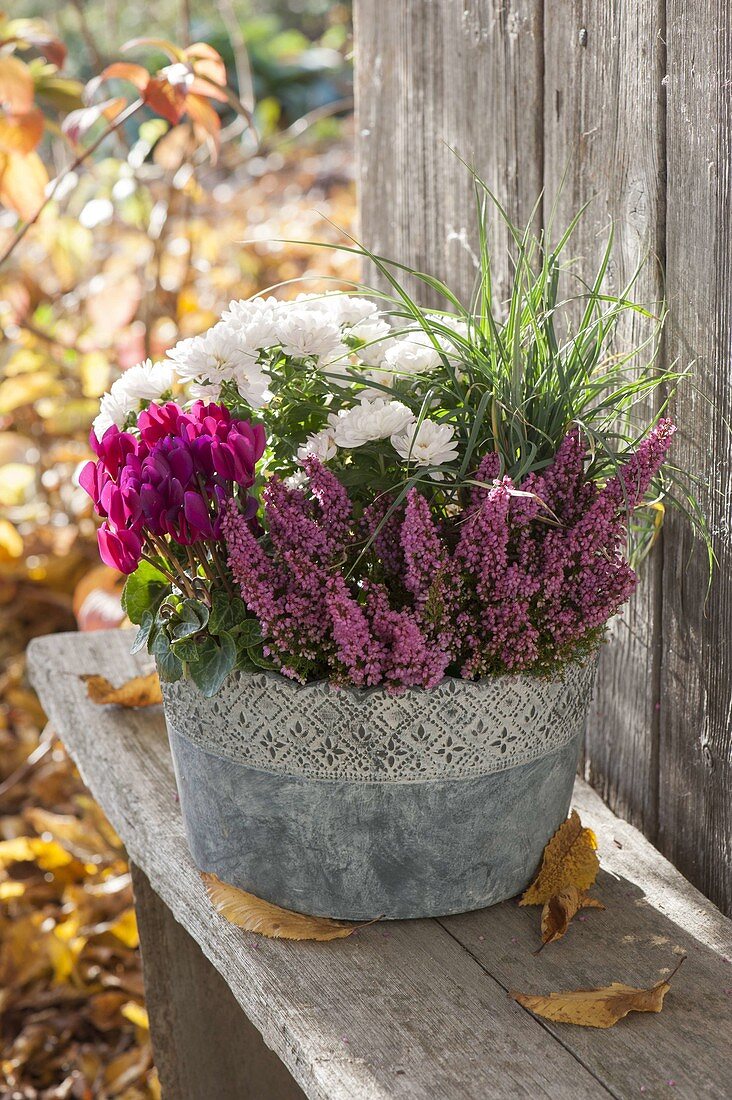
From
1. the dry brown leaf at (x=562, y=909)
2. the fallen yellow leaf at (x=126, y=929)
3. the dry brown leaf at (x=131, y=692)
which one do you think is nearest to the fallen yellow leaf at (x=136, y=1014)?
the fallen yellow leaf at (x=126, y=929)

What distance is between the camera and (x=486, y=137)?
1457 mm

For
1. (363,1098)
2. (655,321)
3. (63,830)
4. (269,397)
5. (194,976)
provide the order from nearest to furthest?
1. (363,1098)
2. (269,397)
3. (655,321)
4. (194,976)
5. (63,830)

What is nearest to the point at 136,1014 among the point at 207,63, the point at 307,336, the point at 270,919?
the point at 270,919

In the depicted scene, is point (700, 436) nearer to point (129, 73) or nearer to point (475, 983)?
point (475, 983)

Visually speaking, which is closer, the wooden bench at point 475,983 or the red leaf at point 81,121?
the wooden bench at point 475,983

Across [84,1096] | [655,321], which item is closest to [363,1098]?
[655,321]

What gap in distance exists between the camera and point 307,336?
1.04 metres

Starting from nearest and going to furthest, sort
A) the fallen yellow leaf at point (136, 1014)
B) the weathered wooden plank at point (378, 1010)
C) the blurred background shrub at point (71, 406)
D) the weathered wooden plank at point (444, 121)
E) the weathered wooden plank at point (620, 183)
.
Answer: the weathered wooden plank at point (378, 1010) < the weathered wooden plank at point (620, 183) < the weathered wooden plank at point (444, 121) < the blurred background shrub at point (71, 406) < the fallen yellow leaf at point (136, 1014)

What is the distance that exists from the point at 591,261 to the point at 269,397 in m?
0.44

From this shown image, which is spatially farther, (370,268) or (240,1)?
(240,1)

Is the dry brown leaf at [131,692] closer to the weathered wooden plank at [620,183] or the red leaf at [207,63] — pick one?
the weathered wooden plank at [620,183]

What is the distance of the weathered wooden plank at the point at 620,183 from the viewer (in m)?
1.14

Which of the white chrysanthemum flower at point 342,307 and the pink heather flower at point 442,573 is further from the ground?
the white chrysanthemum flower at point 342,307

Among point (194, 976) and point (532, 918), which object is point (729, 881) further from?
point (194, 976)
